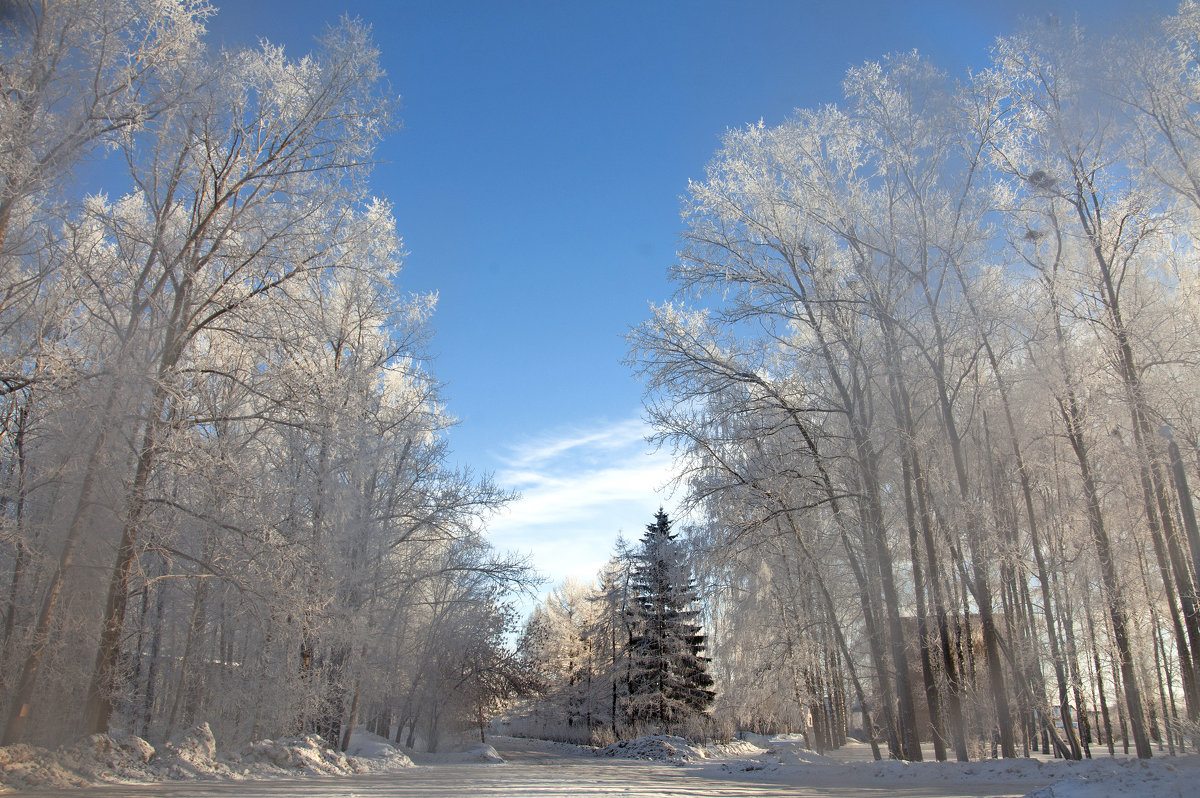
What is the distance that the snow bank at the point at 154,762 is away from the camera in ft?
23.4

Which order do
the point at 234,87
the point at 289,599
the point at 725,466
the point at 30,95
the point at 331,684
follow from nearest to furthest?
the point at 30,95 → the point at 289,599 → the point at 234,87 → the point at 725,466 → the point at 331,684

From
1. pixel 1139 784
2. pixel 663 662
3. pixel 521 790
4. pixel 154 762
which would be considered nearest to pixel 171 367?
pixel 154 762

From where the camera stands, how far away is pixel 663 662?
3247 centimetres

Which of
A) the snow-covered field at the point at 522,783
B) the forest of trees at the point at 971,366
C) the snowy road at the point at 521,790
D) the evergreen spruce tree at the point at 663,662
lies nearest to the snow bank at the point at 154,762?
the snow-covered field at the point at 522,783

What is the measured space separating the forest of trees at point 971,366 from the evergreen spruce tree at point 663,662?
57.0 ft

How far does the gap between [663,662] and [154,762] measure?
26.6m

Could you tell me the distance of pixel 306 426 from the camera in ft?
34.6

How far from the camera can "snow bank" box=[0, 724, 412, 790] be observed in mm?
7137

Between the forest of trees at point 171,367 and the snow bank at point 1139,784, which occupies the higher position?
the forest of trees at point 171,367

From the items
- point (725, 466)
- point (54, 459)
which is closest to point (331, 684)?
point (54, 459)

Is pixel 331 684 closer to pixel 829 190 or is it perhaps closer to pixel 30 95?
pixel 30 95

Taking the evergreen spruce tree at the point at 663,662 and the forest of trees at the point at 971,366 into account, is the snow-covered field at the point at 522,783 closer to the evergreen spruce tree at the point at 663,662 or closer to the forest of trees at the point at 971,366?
the forest of trees at the point at 971,366

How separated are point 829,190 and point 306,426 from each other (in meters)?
10.6

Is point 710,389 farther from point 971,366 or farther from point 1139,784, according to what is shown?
point 1139,784
